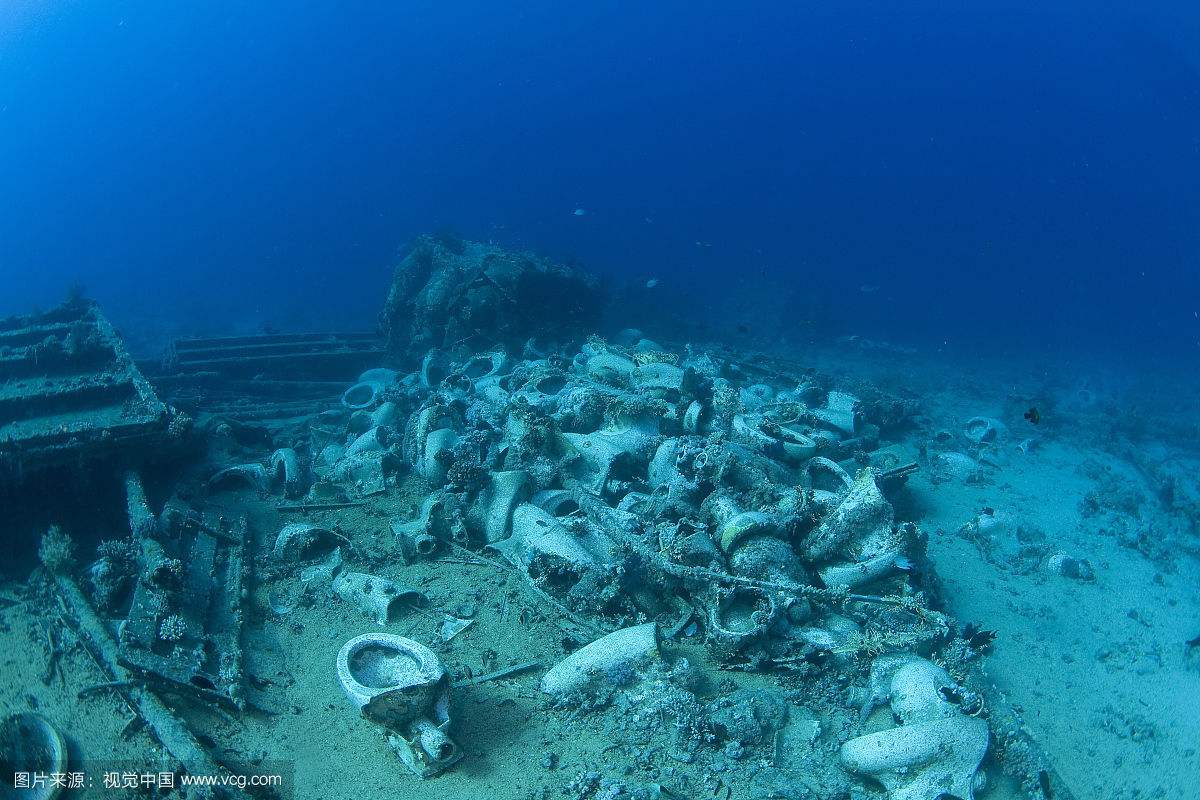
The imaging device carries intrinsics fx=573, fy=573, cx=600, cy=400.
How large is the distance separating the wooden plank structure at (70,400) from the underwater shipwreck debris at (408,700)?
5.57m

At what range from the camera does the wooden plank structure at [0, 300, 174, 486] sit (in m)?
7.36

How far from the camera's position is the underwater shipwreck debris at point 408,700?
4273mm

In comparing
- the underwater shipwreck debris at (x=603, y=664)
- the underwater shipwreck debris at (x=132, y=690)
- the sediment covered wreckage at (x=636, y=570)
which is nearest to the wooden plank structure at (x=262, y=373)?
the sediment covered wreckage at (x=636, y=570)

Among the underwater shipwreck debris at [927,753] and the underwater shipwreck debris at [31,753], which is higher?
the underwater shipwreck debris at [31,753]

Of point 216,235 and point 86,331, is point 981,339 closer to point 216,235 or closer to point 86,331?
point 86,331

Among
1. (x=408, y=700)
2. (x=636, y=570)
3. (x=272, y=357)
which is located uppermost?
(x=408, y=700)

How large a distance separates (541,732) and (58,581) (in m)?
5.46

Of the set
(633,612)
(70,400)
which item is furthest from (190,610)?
(70,400)

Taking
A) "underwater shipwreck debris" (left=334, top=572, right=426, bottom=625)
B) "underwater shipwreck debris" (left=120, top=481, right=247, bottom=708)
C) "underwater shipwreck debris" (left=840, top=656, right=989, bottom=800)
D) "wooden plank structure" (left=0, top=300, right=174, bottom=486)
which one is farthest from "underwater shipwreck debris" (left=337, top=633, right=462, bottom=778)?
"wooden plank structure" (left=0, top=300, right=174, bottom=486)

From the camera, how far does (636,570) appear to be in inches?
239

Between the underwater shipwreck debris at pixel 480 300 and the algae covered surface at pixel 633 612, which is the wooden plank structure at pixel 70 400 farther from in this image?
the underwater shipwreck debris at pixel 480 300

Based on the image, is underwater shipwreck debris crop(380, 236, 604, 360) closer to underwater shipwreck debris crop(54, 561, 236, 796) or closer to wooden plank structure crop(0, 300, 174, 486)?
wooden plank structure crop(0, 300, 174, 486)

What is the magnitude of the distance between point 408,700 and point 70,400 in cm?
817

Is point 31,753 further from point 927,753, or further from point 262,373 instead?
point 262,373
